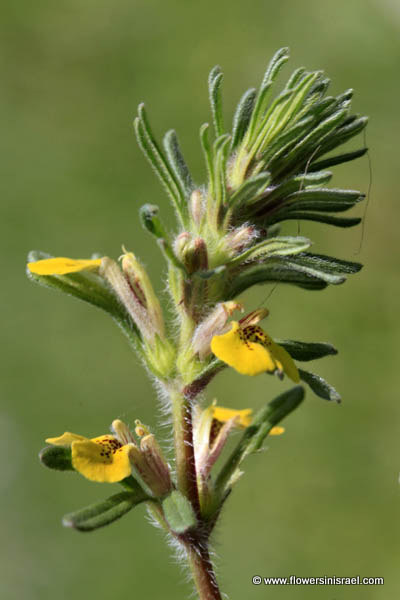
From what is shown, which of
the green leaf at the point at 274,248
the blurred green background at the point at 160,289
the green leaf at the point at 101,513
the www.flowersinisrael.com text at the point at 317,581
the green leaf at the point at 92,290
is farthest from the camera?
the blurred green background at the point at 160,289

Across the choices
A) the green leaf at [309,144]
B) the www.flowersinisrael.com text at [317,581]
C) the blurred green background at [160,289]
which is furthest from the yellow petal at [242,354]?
the blurred green background at [160,289]

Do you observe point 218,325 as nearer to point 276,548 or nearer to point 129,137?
point 276,548

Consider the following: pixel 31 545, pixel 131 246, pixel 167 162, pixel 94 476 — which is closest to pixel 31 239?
pixel 131 246

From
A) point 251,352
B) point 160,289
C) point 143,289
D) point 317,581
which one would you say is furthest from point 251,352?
point 160,289

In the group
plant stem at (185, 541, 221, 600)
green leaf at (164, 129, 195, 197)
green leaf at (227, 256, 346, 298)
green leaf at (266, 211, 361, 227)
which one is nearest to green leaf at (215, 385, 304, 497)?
plant stem at (185, 541, 221, 600)

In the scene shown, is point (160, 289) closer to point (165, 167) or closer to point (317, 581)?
point (317, 581)

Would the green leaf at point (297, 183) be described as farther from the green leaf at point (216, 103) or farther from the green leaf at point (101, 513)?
the green leaf at point (101, 513)

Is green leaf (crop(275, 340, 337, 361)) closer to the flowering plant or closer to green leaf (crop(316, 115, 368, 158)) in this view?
the flowering plant
